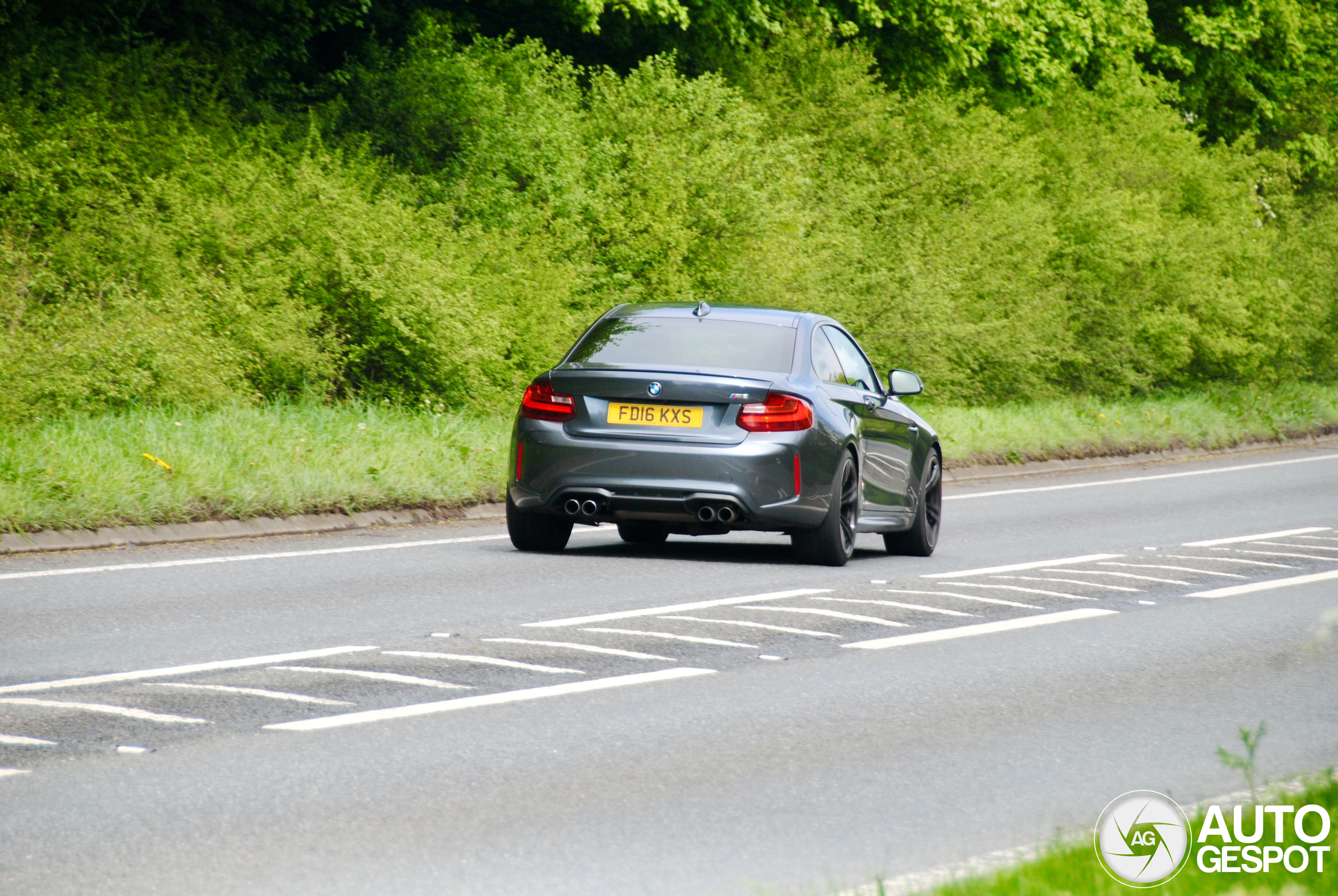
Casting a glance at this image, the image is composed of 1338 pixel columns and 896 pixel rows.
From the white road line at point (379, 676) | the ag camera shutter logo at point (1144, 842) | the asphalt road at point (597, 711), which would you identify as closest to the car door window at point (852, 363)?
the asphalt road at point (597, 711)

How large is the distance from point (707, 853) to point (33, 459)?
9225 millimetres

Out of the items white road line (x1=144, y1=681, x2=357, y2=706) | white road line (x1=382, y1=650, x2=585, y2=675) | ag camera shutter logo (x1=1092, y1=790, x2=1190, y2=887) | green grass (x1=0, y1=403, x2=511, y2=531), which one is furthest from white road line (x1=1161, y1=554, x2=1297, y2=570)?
ag camera shutter logo (x1=1092, y1=790, x2=1190, y2=887)

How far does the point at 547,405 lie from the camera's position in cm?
1159

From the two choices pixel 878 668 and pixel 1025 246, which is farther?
pixel 1025 246

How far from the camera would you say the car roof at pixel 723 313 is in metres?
12.1

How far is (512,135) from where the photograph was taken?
946 inches

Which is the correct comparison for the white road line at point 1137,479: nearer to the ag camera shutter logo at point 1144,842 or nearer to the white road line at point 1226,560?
the white road line at point 1226,560

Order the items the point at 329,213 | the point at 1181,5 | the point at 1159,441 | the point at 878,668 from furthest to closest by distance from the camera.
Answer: the point at 1181,5 < the point at 1159,441 < the point at 329,213 < the point at 878,668

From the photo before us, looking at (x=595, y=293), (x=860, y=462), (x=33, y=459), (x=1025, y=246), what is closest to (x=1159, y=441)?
(x=1025, y=246)

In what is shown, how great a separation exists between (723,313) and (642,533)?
2.00m

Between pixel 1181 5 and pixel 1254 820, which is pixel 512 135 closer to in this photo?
pixel 1254 820

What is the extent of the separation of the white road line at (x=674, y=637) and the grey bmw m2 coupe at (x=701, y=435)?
2.42 metres

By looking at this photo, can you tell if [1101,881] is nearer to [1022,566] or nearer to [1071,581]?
[1071,581]

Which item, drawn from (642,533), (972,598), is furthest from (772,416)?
(642,533)
